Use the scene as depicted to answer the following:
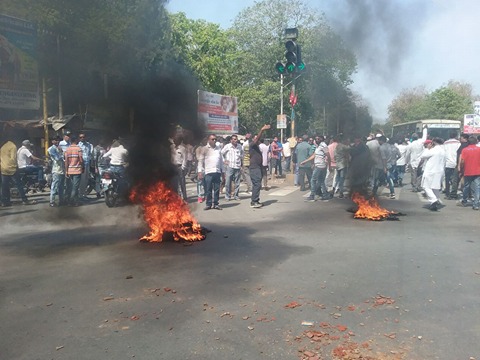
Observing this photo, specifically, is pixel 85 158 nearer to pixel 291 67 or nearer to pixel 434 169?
pixel 291 67

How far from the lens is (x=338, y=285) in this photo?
4.82 metres

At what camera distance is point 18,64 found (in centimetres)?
1210

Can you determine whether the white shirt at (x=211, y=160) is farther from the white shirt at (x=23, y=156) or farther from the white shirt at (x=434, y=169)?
the white shirt at (x=23, y=156)

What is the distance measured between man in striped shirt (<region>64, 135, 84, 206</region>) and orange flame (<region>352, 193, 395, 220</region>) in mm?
6483

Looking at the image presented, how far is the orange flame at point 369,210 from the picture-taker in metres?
8.82

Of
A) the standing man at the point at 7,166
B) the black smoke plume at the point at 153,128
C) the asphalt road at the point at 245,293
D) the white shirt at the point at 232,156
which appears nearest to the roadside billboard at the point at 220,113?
the white shirt at the point at 232,156

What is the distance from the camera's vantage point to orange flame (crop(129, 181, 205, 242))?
276 inches

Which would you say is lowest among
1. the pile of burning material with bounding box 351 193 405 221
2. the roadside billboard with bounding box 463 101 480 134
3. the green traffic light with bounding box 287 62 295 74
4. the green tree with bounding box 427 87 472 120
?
the pile of burning material with bounding box 351 193 405 221

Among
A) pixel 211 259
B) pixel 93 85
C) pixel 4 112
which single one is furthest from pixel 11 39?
pixel 211 259

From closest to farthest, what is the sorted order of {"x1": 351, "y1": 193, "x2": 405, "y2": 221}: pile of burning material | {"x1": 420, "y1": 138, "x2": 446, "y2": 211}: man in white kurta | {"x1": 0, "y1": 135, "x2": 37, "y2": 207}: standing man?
{"x1": 351, "y1": 193, "x2": 405, "y2": 221}: pile of burning material → {"x1": 420, "y1": 138, "x2": 446, "y2": 211}: man in white kurta → {"x1": 0, "y1": 135, "x2": 37, "y2": 207}: standing man

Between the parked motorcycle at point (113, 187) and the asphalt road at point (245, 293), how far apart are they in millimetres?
2428

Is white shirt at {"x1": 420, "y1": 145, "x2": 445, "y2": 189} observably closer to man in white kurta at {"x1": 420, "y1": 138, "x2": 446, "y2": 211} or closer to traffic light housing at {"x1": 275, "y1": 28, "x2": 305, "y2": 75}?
man in white kurta at {"x1": 420, "y1": 138, "x2": 446, "y2": 211}

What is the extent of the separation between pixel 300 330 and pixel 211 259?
2.38 m

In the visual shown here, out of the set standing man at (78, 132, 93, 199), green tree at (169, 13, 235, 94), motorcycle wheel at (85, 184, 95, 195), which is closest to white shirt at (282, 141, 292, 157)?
motorcycle wheel at (85, 184, 95, 195)
